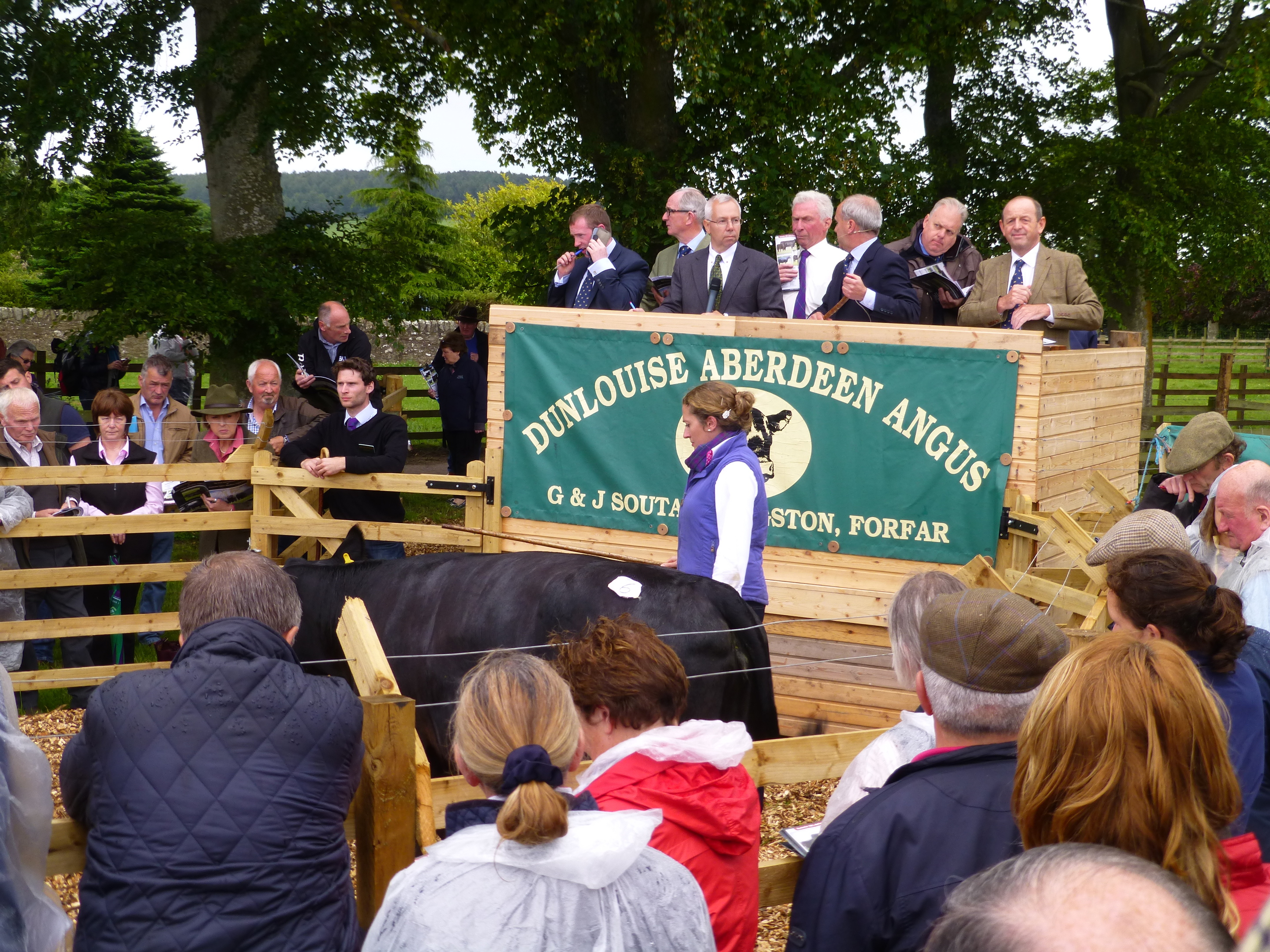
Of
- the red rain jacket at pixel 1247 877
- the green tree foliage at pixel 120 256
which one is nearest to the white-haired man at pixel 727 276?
the red rain jacket at pixel 1247 877

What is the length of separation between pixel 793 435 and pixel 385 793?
4.10 m

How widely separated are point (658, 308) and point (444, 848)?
5638mm

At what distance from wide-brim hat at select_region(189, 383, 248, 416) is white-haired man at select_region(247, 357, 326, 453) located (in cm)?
14

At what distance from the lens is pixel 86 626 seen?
256 inches

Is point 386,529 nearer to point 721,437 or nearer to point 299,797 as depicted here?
point 721,437

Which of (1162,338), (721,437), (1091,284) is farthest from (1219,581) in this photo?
(1162,338)

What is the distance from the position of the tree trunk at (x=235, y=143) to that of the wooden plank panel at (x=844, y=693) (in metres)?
8.64

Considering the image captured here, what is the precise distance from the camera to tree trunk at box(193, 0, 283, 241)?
12117 mm

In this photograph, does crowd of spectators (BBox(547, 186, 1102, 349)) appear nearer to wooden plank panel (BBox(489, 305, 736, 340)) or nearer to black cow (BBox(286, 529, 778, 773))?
wooden plank panel (BBox(489, 305, 736, 340))

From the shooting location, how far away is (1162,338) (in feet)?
127

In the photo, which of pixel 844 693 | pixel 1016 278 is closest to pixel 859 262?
pixel 1016 278

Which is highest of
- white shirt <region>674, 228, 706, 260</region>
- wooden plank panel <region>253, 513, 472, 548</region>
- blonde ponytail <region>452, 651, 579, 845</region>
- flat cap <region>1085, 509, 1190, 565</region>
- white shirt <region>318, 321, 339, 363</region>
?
white shirt <region>674, 228, 706, 260</region>

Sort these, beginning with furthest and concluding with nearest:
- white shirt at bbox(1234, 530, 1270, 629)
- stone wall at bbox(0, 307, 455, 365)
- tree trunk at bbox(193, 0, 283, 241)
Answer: stone wall at bbox(0, 307, 455, 365) < tree trunk at bbox(193, 0, 283, 241) < white shirt at bbox(1234, 530, 1270, 629)

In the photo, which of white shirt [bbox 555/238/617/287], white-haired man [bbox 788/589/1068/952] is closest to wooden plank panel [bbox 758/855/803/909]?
white-haired man [bbox 788/589/1068/952]
